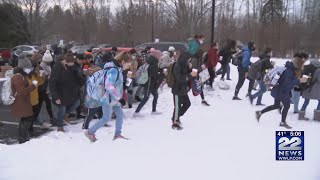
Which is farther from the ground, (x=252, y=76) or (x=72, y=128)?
(x=252, y=76)

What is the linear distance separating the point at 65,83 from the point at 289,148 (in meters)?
4.53

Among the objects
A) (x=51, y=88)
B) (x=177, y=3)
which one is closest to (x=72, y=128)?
(x=51, y=88)

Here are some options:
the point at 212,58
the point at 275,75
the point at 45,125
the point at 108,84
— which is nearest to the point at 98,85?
the point at 108,84

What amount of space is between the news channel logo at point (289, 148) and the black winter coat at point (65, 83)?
13.8 feet

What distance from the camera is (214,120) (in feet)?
30.2

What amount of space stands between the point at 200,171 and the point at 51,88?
3.74 m

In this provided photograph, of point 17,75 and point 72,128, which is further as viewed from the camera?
point 72,128

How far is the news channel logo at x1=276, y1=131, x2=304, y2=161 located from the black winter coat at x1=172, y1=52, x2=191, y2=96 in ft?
6.94

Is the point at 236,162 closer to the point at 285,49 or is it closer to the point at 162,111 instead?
the point at 162,111

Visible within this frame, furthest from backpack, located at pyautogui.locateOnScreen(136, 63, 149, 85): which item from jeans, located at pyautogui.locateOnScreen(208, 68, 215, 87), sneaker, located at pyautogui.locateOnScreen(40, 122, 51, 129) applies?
jeans, located at pyautogui.locateOnScreen(208, 68, 215, 87)

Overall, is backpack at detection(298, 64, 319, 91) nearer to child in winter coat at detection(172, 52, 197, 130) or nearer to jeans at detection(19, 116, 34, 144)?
child in winter coat at detection(172, 52, 197, 130)

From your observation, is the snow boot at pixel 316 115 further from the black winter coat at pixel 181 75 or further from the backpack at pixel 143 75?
the backpack at pixel 143 75

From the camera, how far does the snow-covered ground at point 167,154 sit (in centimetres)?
575

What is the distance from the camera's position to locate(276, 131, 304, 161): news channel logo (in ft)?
20.9
